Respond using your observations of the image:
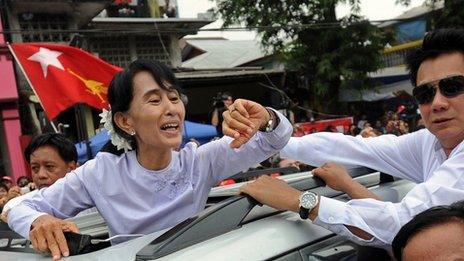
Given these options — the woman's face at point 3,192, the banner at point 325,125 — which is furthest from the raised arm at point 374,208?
the banner at point 325,125

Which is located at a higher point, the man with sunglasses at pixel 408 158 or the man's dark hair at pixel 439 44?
the man's dark hair at pixel 439 44

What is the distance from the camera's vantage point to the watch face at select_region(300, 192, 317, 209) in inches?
55.3

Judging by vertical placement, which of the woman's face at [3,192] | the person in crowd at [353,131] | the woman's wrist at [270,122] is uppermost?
the woman's wrist at [270,122]

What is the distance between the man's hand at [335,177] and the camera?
1.72 meters

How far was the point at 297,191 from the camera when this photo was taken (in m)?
1.46

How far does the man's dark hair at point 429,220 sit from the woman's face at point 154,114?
867mm

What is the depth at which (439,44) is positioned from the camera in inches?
65.9

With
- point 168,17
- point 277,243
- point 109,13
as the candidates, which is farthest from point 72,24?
point 277,243

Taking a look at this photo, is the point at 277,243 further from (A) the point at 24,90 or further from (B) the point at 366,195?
(A) the point at 24,90

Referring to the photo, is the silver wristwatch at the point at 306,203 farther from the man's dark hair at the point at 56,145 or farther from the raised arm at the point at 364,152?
the man's dark hair at the point at 56,145

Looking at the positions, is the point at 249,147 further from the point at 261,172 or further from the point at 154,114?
the point at 261,172

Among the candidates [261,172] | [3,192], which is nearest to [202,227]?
[261,172]

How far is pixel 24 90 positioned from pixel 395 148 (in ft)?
35.2

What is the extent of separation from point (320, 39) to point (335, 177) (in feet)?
43.7
